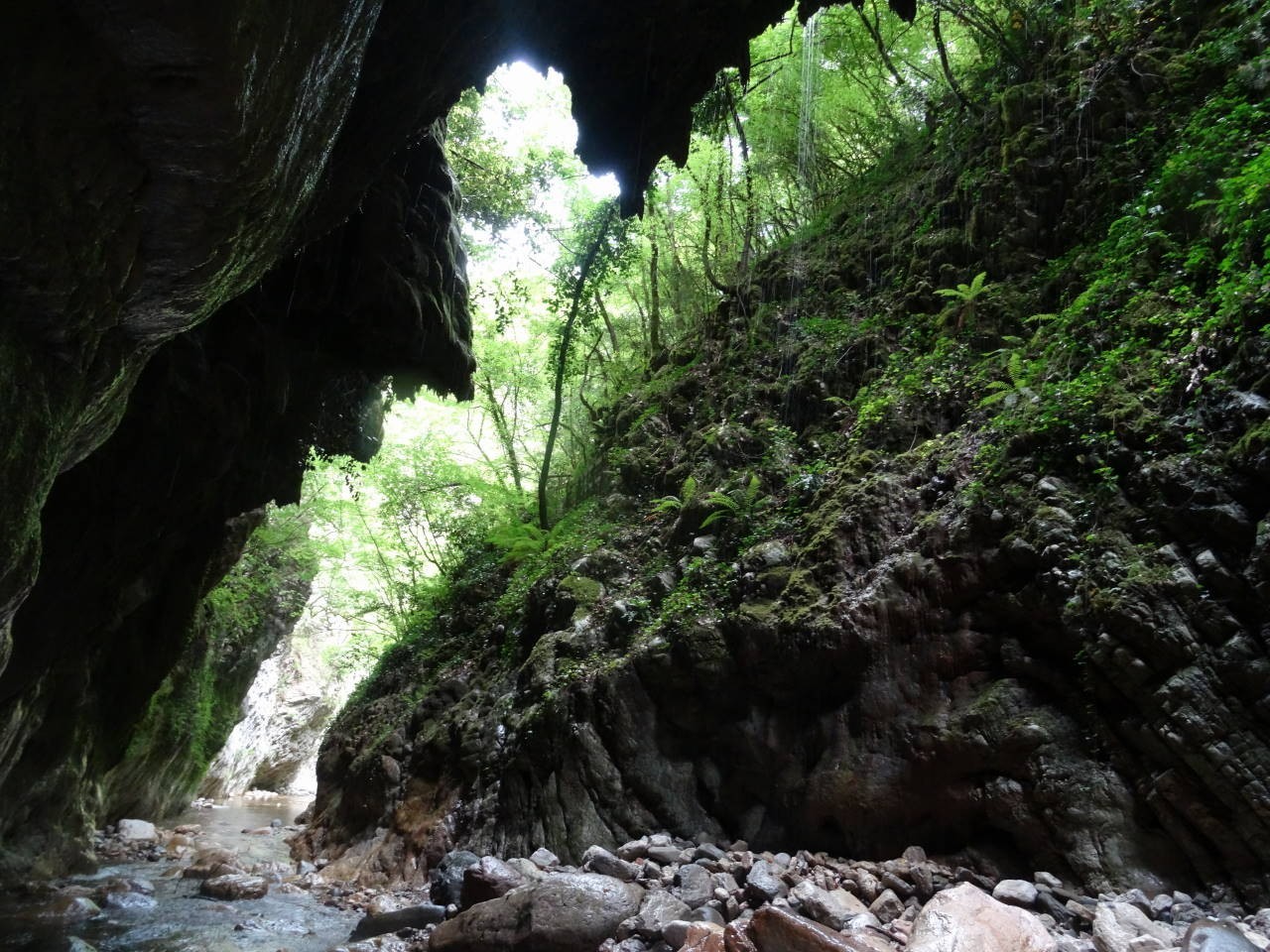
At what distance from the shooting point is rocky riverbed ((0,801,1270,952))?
4.41m

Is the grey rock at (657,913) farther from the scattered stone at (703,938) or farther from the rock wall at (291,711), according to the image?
the rock wall at (291,711)

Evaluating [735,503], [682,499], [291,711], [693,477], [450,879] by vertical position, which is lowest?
[450,879]

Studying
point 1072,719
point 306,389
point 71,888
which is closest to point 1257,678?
point 1072,719

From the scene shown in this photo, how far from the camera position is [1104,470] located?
6188 millimetres

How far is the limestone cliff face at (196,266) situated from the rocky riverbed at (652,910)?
8.16 feet

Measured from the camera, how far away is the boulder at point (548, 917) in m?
5.60

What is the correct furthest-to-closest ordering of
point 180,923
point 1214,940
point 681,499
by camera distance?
point 681,499
point 180,923
point 1214,940

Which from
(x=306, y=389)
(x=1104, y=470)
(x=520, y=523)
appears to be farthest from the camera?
(x=520, y=523)

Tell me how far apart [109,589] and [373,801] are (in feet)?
16.9

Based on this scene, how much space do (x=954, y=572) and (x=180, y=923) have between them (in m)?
9.42

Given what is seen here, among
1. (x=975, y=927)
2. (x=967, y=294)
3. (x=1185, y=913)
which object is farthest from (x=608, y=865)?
(x=967, y=294)

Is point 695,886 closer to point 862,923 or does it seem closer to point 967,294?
point 862,923

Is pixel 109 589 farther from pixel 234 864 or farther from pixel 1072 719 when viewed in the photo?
pixel 1072 719

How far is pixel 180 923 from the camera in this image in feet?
26.1
